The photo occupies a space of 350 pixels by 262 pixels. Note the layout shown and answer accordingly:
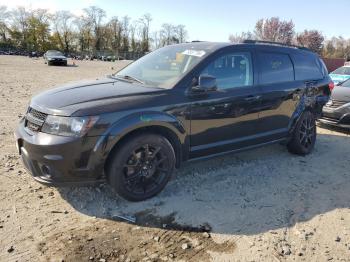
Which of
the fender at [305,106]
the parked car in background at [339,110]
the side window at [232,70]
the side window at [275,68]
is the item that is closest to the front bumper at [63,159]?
the side window at [232,70]

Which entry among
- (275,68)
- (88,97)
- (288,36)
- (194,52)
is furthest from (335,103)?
(288,36)

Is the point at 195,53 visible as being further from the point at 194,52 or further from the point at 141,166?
the point at 141,166

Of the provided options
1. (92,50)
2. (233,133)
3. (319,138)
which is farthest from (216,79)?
(92,50)

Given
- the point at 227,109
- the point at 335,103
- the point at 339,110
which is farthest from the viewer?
the point at 335,103

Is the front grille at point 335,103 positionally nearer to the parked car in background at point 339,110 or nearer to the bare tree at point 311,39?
the parked car in background at point 339,110

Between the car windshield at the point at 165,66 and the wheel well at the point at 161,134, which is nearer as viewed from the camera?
the wheel well at the point at 161,134

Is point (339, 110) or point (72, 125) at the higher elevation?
point (72, 125)

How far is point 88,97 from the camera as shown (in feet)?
13.0

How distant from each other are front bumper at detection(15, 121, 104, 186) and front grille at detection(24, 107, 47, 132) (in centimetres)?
9

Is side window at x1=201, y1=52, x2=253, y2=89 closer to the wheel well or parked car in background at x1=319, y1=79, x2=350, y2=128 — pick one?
the wheel well

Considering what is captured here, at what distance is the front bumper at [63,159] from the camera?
11.9 ft

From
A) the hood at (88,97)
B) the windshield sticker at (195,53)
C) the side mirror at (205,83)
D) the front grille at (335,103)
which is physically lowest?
the front grille at (335,103)

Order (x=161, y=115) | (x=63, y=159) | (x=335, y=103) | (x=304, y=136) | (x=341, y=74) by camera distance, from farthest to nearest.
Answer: (x=341, y=74) < (x=335, y=103) < (x=304, y=136) < (x=161, y=115) < (x=63, y=159)

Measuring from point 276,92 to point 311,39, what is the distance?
6695 cm
